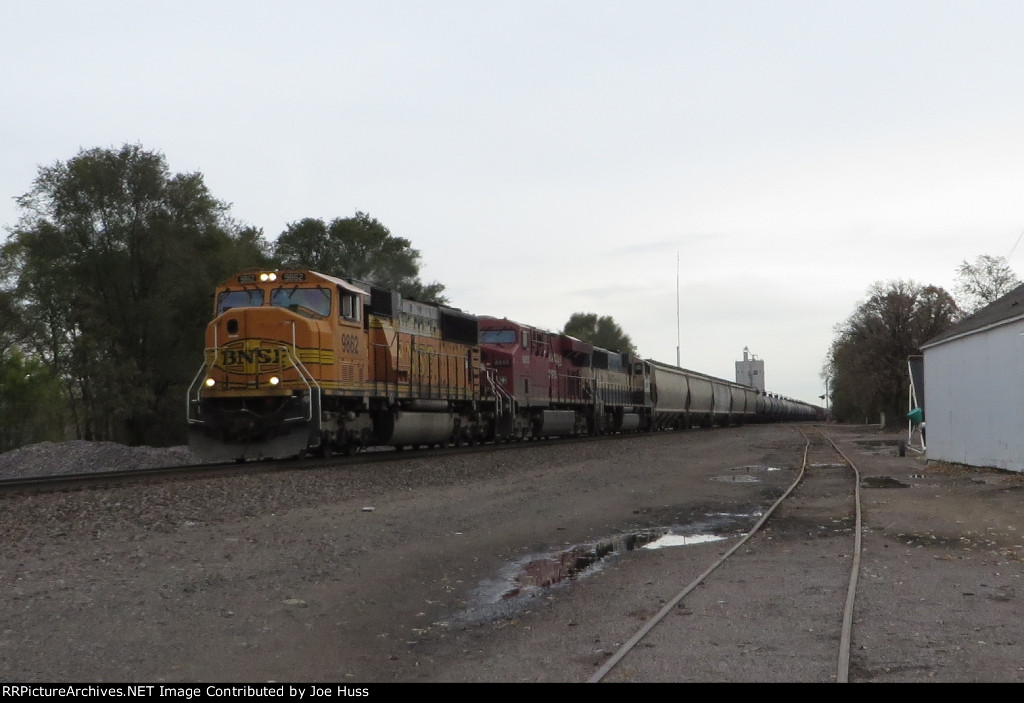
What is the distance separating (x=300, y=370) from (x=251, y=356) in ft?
3.71

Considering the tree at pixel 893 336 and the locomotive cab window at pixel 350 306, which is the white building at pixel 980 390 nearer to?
the locomotive cab window at pixel 350 306

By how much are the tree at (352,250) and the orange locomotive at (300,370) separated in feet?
159

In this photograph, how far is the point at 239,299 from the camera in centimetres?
1975

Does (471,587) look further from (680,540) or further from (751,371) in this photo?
(751,371)

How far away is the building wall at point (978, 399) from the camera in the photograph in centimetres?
1878

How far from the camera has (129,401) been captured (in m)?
40.8

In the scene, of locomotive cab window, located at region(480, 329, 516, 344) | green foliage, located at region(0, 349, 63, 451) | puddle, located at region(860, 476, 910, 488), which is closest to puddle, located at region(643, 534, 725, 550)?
puddle, located at region(860, 476, 910, 488)

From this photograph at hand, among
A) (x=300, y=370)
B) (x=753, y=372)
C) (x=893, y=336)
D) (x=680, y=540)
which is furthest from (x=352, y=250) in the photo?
(x=753, y=372)

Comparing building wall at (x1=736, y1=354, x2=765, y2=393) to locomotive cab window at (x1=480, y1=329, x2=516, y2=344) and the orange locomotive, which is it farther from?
the orange locomotive

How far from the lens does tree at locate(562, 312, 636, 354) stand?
12850 cm

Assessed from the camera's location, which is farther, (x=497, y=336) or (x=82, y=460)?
(x=497, y=336)
